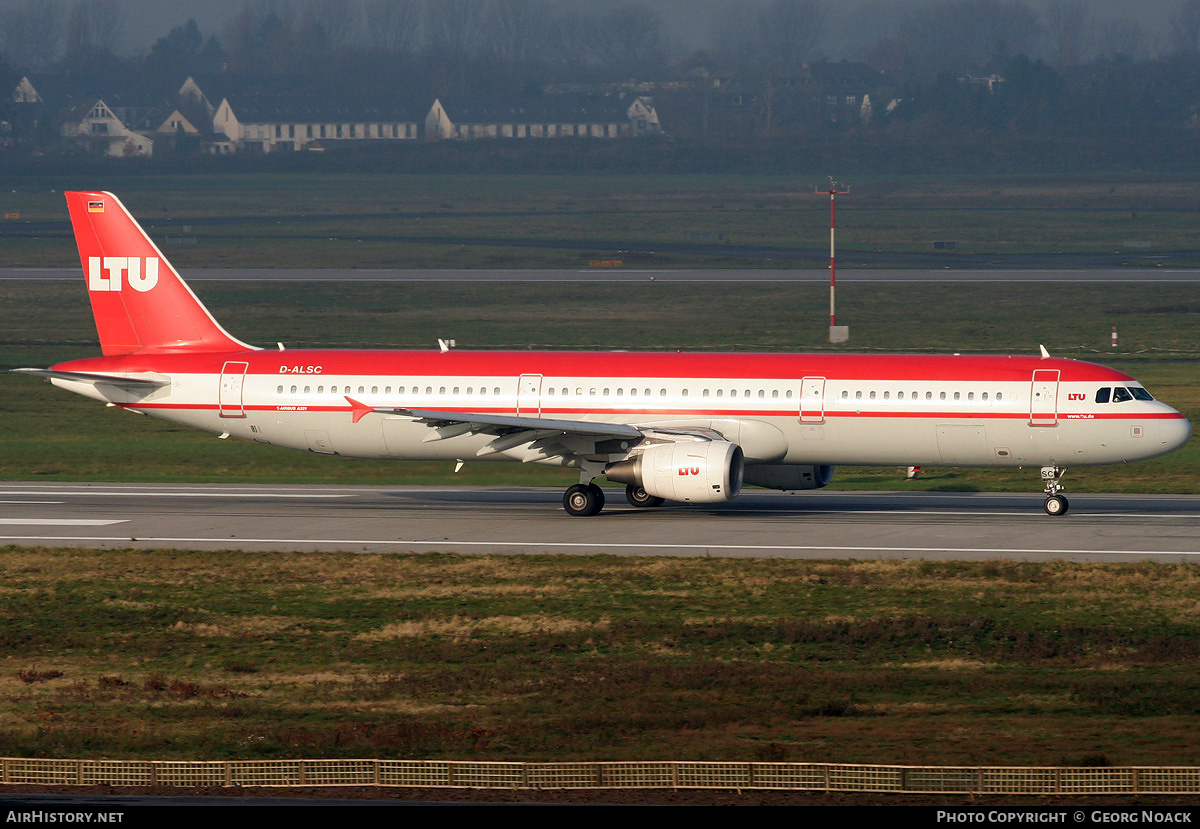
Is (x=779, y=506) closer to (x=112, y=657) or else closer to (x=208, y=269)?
(x=112, y=657)

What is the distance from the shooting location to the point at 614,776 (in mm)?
19281

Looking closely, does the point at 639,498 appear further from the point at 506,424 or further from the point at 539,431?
the point at 506,424

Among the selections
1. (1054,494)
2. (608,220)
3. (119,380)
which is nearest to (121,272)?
(119,380)

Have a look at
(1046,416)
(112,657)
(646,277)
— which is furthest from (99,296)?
(646,277)

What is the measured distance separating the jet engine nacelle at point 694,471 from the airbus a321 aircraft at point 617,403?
2.1 inches

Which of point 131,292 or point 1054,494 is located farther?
point 131,292

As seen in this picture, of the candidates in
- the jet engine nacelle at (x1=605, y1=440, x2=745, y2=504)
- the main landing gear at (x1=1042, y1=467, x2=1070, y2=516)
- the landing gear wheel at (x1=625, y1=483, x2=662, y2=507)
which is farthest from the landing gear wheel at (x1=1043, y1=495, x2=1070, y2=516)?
the landing gear wheel at (x1=625, y1=483, x2=662, y2=507)

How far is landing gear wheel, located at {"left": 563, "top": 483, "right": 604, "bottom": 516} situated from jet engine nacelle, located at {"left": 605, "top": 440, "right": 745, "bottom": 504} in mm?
2351

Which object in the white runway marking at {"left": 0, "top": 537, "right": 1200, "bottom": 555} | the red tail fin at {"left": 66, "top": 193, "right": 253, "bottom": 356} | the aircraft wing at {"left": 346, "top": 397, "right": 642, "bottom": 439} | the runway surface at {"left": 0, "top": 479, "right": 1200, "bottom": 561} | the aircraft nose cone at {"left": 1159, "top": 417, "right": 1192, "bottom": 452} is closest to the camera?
the white runway marking at {"left": 0, "top": 537, "right": 1200, "bottom": 555}

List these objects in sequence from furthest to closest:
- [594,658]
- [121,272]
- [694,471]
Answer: [121,272] → [694,471] → [594,658]

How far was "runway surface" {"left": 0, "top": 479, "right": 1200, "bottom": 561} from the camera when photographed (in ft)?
120

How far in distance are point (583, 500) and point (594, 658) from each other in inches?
608

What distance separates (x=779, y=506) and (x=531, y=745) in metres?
23.6

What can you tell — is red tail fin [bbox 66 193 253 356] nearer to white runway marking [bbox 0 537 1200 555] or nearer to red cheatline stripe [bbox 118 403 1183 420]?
red cheatline stripe [bbox 118 403 1183 420]
